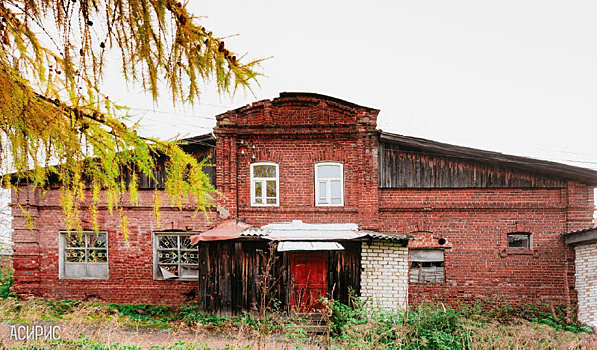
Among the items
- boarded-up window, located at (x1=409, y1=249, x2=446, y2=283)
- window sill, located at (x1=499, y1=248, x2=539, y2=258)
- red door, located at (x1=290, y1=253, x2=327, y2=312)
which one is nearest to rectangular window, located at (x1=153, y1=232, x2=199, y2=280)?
red door, located at (x1=290, y1=253, x2=327, y2=312)

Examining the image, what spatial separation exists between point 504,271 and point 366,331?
6443mm

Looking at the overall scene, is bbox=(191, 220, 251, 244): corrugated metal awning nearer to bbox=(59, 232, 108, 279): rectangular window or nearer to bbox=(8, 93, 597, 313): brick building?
bbox=(8, 93, 597, 313): brick building

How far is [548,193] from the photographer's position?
40.0 ft

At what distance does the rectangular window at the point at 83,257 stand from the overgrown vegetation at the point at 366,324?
883 millimetres

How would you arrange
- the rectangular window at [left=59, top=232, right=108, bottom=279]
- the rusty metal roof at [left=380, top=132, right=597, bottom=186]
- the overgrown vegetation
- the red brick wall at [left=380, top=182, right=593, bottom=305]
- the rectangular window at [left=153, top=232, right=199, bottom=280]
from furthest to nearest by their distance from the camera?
the rectangular window at [left=59, top=232, right=108, bottom=279] < the rectangular window at [left=153, top=232, right=199, bottom=280] < the red brick wall at [left=380, top=182, right=593, bottom=305] < the rusty metal roof at [left=380, top=132, right=597, bottom=186] < the overgrown vegetation

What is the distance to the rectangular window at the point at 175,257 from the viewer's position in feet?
41.4

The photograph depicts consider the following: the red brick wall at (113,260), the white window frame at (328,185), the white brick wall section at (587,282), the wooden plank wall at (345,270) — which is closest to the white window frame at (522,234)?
the white brick wall section at (587,282)

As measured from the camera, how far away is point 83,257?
1284 cm

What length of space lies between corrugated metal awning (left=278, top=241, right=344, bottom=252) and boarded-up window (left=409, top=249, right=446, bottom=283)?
3.04 metres

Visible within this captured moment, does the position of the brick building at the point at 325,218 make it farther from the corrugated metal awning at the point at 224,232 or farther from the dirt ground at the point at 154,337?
the dirt ground at the point at 154,337

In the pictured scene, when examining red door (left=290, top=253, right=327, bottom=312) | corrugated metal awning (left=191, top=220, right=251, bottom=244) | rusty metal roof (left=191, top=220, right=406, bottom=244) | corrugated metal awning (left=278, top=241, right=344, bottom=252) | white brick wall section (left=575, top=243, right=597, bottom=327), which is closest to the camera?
corrugated metal awning (left=278, top=241, right=344, bottom=252)

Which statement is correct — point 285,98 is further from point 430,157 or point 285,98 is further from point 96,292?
point 96,292

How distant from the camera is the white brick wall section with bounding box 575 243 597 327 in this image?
36.2 ft

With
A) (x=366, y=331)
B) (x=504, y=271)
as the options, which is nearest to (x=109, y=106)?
(x=366, y=331)
